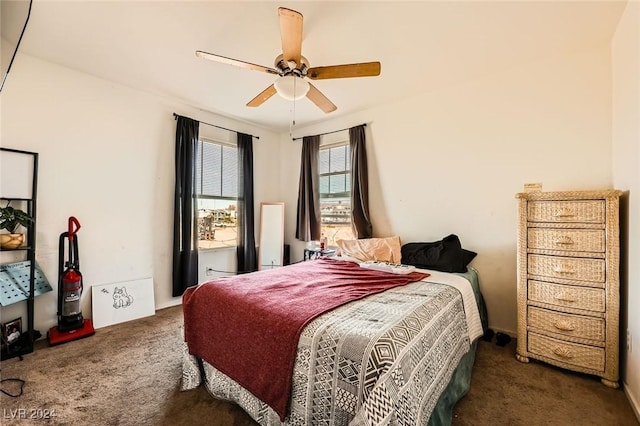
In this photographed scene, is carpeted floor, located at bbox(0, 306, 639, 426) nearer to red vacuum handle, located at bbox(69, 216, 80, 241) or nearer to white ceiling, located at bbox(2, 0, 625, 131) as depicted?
red vacuum handle, located at bbox(69, 216, 80, 241)

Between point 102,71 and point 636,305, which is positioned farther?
point 102,71

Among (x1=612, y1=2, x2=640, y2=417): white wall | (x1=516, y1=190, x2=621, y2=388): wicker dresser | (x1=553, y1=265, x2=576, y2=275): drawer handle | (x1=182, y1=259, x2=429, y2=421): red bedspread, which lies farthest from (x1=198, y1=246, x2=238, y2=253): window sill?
(x1=612, y1=2, x2=640, y2=417): white wall

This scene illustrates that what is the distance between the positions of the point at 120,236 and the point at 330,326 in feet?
9.66

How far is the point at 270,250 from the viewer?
425cm

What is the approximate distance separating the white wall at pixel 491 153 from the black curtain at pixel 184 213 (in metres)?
2.41

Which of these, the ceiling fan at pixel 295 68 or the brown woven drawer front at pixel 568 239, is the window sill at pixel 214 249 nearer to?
the ceiling fan at pixel 295 68

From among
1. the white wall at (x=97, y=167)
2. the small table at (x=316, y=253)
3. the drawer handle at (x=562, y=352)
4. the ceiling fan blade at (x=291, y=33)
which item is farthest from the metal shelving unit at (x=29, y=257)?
the drawer handle at (x=562, y=352)

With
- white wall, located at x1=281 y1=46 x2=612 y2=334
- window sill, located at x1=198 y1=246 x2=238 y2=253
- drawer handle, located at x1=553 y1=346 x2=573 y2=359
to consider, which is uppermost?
white wall, located at x1=281 y1=46 x2=612 y2=334

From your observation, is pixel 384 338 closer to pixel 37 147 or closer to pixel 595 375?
pixel 595 375

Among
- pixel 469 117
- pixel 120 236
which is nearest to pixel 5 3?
pixel 120 236

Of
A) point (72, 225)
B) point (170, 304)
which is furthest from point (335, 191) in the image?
point (72, 225)

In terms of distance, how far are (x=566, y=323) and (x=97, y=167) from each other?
4.54 m

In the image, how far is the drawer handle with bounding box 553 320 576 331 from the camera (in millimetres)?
1951

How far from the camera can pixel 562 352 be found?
6.46ft
